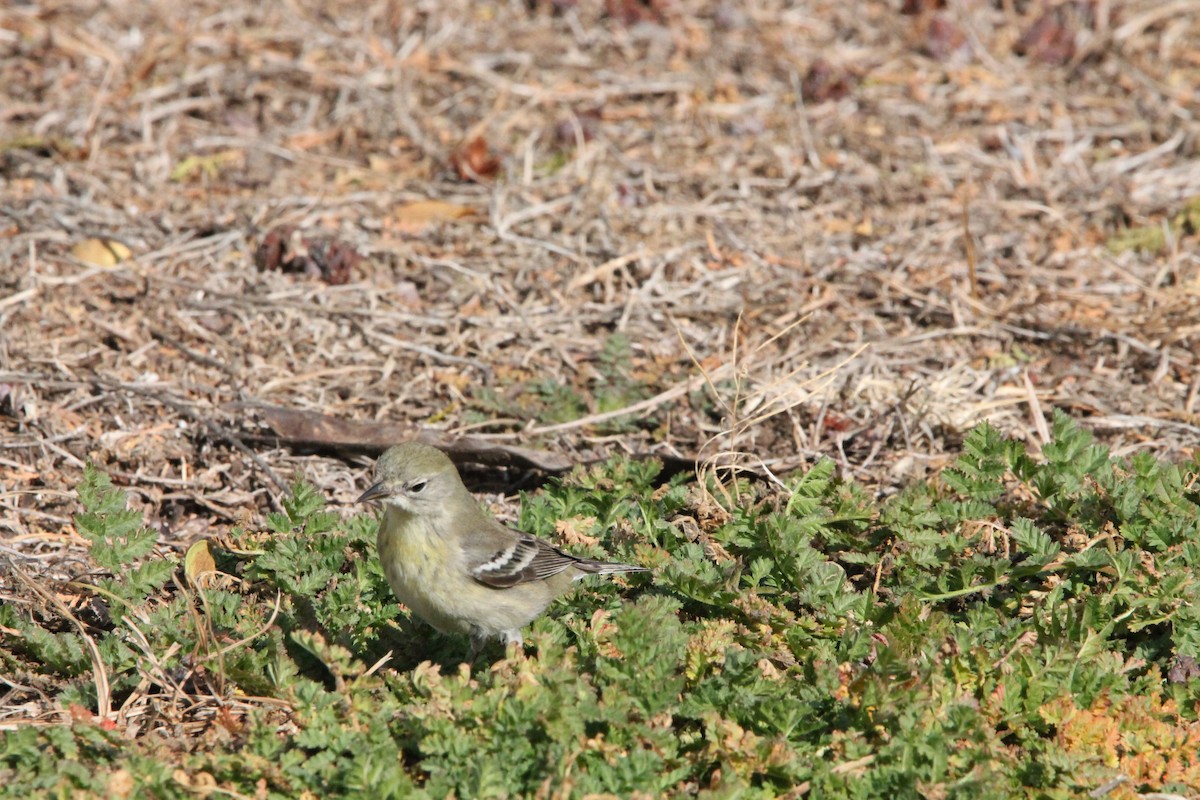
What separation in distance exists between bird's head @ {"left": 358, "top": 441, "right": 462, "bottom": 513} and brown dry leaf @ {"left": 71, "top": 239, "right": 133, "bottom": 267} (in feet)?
11.8

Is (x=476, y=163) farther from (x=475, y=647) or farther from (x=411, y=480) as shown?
(x=475, y=647)

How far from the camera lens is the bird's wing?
17.8 ft

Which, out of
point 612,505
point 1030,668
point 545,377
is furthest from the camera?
point 545,377

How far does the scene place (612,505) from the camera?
614 centimetres

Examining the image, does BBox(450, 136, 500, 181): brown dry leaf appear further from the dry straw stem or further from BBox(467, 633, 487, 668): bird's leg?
BBox(467, 633, 487, 668): bird's leg

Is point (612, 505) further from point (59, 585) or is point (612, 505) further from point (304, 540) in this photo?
point (59, 585)

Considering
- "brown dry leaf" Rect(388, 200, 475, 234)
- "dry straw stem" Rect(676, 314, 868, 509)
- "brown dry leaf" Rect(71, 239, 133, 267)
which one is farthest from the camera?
"brown dry leaf" Rect(388, 200, 475, 234)

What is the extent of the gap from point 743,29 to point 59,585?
25.3ft

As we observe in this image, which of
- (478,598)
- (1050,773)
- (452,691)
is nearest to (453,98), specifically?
(478,598)

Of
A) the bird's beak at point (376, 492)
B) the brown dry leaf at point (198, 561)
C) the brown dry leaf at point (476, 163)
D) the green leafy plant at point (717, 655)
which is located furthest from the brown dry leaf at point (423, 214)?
the bird's beak at point (376, 492)

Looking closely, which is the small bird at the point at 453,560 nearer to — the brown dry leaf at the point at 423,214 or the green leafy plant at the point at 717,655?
the green leafy plant at the point at 717,655

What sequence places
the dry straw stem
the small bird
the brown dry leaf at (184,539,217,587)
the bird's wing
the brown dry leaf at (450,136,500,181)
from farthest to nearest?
the brown dry leaf at (450,136,500,181)
the dry straw stem
the brown dry leaf at (184,539,217,587)
the bird's wing
the small bird

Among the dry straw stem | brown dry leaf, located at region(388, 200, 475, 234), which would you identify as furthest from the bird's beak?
brown dry leaf, located at region(388, 200, 475, 234)

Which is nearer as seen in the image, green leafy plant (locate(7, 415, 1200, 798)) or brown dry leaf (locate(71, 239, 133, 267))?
green leafy plant (locate(7, 415, 1200, 798))
